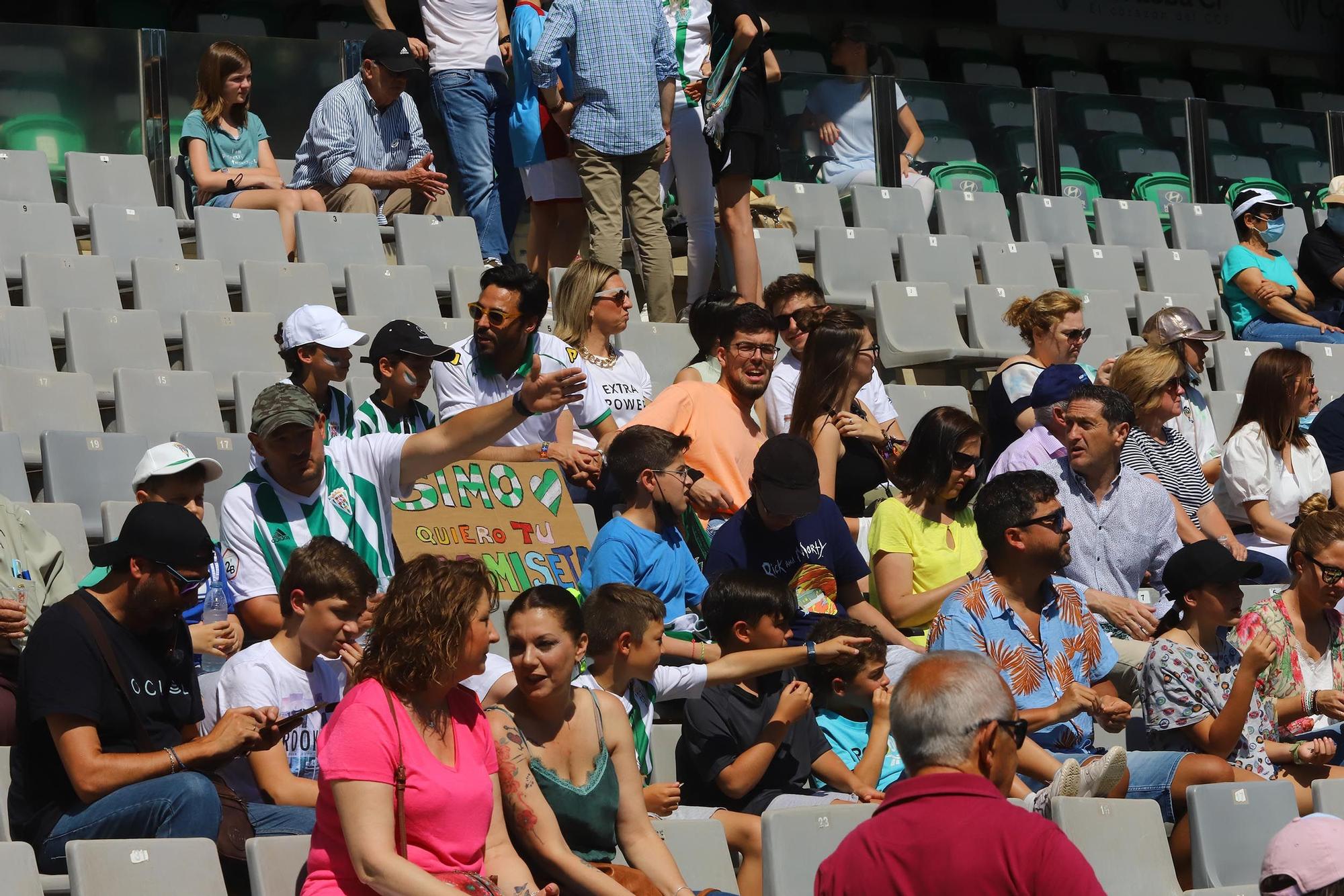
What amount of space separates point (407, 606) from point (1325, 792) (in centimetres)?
240

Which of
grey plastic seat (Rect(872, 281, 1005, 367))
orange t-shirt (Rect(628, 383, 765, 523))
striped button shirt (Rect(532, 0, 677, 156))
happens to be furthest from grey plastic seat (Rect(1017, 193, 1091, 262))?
orange t-shirt (Rect(628, 383, 765, 523))

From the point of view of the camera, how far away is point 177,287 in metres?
7.44

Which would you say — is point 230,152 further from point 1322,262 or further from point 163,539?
point 1322,262

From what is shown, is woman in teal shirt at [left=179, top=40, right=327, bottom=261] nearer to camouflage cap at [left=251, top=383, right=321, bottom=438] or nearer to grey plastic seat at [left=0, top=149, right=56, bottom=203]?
grey plastic seat at [left=0, top=149, right=56, bottom=203]

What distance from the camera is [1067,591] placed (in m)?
5.11

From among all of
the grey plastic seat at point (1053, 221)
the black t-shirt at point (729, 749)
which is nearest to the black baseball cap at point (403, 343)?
the black t-shirt at point (729, 749)

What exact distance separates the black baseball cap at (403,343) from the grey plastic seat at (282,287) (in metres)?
1.81

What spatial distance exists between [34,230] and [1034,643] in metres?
4.65

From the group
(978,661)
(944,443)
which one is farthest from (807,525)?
(978,661)

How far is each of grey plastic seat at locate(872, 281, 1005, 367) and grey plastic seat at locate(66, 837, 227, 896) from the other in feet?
17.0

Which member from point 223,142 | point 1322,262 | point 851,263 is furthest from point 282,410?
point 1322,262

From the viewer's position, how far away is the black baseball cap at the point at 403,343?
5.68m

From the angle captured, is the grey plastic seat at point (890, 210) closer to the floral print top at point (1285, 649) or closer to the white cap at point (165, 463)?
the floral print top at point (1285, 649)

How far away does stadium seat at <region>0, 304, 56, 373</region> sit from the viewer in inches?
265
